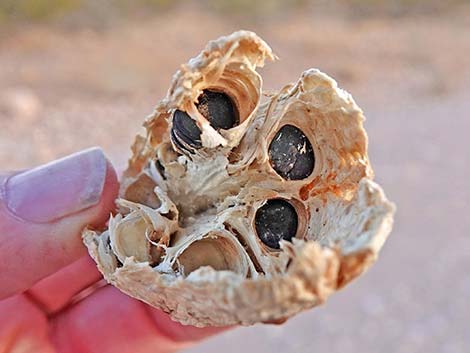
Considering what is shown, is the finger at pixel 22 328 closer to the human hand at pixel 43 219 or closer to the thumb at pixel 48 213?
the human hand at pixel 43 219

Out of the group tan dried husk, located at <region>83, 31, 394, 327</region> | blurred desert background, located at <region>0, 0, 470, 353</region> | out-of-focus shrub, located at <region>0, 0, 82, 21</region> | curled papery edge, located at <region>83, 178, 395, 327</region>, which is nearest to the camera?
curled papery edge, located at <region>83, 178, 395, 327</region>

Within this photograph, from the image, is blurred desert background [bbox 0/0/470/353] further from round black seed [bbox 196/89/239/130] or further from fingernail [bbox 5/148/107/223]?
round black seed [bbox 196/89/239/130]

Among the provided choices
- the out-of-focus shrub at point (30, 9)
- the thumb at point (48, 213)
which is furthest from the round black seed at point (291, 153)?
the out-of-focus shrub at point (30, 9)

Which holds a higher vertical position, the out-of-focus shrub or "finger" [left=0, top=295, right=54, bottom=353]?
the out-of-focus shrub

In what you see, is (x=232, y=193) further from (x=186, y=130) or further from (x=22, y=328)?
(x=22, y=328)

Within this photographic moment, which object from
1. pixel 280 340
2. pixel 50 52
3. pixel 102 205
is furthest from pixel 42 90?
pixel 102 205

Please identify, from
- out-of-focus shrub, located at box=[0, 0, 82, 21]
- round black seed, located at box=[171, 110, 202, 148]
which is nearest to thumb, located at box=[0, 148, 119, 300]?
round black seed, located at box=[171, 110, 202, 148]
